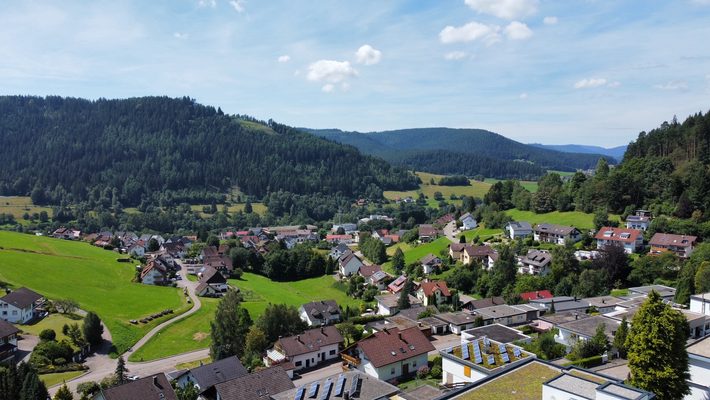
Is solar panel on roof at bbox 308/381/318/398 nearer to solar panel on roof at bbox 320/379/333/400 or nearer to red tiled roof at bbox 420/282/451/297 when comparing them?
solar panel on roof at bbox 320/379/333/400

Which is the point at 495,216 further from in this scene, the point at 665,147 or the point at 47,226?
the point at 47,226

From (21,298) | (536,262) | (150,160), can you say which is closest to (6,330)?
(21,298)

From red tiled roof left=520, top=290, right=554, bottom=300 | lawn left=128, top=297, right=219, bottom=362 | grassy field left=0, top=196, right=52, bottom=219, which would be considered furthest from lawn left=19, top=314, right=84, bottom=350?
grassy field left=0, top=196, right=52, bottom=219

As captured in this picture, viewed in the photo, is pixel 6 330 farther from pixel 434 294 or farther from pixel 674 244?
pixel 674 244

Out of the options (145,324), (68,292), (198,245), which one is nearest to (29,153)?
(198,245)

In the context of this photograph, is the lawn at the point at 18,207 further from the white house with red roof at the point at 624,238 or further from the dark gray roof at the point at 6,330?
the white house with red roof at the point at 624,238
